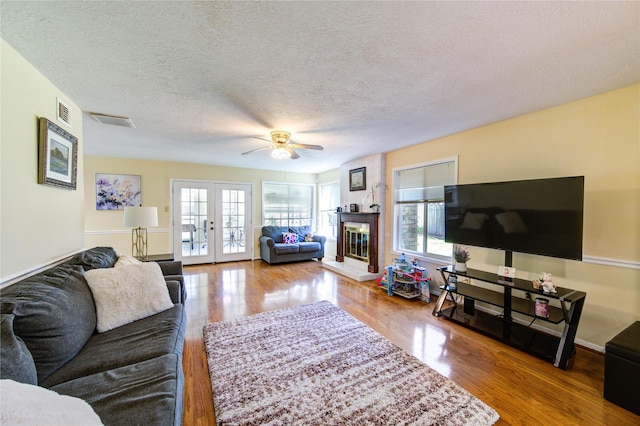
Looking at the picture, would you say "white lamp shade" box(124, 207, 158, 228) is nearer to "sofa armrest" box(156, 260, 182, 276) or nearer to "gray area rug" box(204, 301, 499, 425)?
"sofa armrest" box(156, 260, 182, 276)

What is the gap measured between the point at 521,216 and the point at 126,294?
3.58m

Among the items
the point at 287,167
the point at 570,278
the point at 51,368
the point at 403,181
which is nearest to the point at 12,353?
the point at 51,368

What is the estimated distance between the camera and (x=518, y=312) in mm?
2451

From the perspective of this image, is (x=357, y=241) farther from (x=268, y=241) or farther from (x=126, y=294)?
(x=126, y=294)

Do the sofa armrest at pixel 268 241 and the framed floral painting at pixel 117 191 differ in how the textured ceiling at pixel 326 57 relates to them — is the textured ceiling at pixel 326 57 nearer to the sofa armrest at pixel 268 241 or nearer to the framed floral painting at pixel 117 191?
the framed floral painting at pixel 117 191

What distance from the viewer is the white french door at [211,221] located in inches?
220

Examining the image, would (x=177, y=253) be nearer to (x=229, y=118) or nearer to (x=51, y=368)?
(x=229, y=118)

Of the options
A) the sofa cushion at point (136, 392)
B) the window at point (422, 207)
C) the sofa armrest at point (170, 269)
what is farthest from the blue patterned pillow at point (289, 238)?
the sofa cushion at point (136, 392)

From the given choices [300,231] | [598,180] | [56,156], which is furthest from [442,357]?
[300,231]

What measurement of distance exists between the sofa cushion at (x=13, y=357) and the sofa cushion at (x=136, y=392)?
0.55 feet

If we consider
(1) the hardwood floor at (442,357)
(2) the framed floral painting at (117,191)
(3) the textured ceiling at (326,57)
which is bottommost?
(1) the hardwood floor at (442,357)

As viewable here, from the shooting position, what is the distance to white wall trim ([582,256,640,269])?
6.89 ft

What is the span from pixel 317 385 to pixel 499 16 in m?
2.62

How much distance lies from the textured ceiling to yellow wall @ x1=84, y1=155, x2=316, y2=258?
8.14 feet
